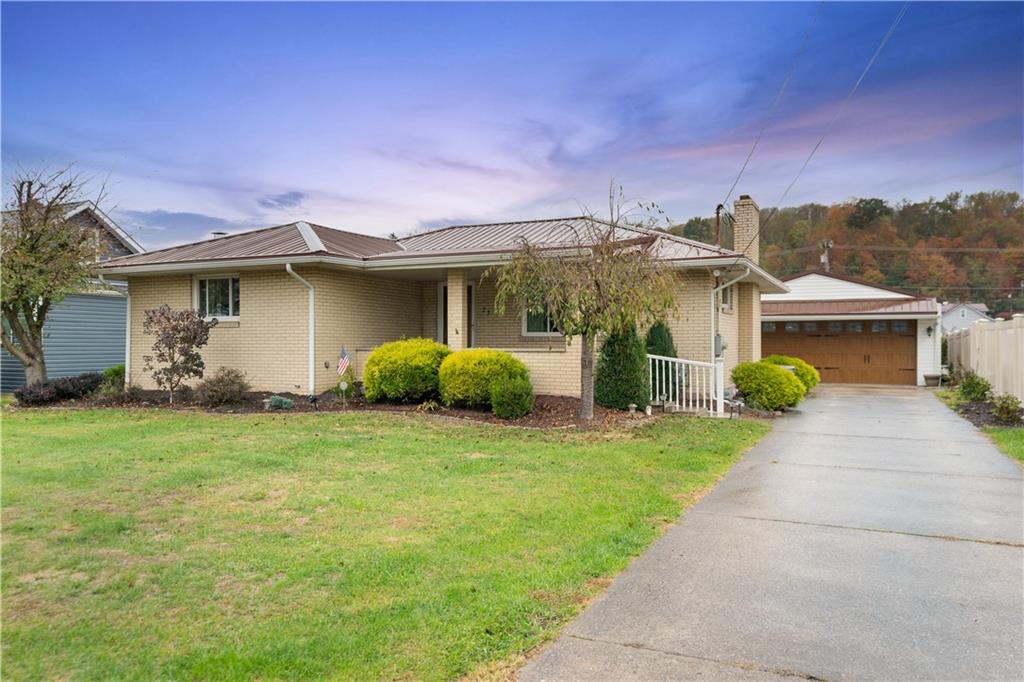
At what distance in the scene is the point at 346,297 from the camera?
14.5m

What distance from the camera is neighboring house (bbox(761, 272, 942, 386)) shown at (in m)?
23.3

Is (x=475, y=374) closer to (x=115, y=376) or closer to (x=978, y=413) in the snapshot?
(x=115, y=376)

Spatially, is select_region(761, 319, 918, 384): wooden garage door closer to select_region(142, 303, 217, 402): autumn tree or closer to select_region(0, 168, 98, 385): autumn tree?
select_region(142, 303, 217, 402): autumn tree

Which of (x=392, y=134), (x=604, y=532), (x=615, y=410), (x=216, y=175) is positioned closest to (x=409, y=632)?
(x=604, y=532)

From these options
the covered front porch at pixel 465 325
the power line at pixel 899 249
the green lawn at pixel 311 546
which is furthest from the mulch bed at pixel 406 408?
the power line at pixel 899 249

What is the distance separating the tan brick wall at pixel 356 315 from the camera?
1380 centimetres

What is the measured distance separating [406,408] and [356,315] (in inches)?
138

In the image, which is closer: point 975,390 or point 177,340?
point 177,340

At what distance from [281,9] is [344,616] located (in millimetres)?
10651

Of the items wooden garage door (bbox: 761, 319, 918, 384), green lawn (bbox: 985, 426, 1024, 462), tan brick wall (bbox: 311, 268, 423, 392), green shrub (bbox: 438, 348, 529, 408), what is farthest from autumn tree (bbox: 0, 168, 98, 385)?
wooden garage door (bbox: 761, 319, 918, 384)

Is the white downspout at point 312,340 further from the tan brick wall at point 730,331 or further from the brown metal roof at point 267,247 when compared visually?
the tan brick wall at point 730,331

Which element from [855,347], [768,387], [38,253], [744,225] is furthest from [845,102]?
[38,253]

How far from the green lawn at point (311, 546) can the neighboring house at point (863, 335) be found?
1763 cm

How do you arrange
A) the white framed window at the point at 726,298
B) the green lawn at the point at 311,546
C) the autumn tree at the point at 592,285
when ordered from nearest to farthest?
the green lawn at the point at 311,546
the autumn tree at the point at 592,285
the white framed window at the point at 726,298
